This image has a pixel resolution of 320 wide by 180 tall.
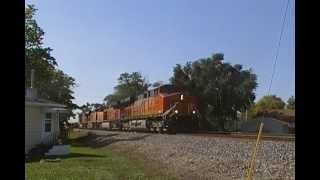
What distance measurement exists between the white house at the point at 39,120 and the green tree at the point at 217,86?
44.1ft

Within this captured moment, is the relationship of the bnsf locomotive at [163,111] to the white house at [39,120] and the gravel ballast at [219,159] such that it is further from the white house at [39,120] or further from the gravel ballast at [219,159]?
the gravel ballast at [219,159]

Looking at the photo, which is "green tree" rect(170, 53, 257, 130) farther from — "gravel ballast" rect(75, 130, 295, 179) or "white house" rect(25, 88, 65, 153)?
"gravel ballast" rect(75, 130, 295, 179)

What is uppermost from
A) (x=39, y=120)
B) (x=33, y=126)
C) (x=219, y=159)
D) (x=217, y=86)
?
(x=217, y=86)

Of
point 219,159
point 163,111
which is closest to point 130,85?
point 163,111

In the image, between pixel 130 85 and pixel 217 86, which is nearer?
pixel 217 86

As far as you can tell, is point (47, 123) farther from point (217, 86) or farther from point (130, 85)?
point (130, 85)

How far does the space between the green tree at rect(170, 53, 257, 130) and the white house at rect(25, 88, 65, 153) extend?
44.1 ft

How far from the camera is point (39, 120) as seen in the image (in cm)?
2981

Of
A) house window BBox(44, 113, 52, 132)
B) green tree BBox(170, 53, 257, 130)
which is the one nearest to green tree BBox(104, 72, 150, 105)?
green tree BBox(170, 53, 257, 130)

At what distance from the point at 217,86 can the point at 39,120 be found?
24.3 m

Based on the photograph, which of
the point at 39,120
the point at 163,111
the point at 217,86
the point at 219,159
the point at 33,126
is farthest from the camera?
the point at 217,86

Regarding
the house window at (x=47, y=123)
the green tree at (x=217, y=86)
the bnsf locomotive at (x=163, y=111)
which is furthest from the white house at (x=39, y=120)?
the green tree at (x=217, y=86)

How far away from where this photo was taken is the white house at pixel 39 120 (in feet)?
90.6
